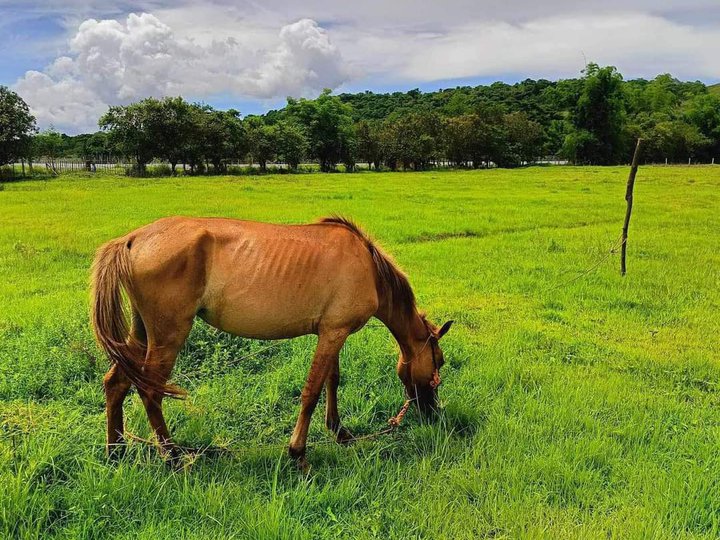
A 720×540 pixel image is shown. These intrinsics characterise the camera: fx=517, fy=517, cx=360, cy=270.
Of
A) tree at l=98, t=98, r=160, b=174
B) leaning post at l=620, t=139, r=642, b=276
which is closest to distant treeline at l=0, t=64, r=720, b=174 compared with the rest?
tree at l=98, t=98, r=160, b=174

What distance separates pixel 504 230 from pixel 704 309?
804 centimetres

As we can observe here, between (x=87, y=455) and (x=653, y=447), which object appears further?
(x=653, y=447)

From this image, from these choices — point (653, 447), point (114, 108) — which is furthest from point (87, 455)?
point (114, 108)

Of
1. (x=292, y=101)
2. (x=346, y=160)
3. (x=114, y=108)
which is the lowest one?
(x=346, y=160)

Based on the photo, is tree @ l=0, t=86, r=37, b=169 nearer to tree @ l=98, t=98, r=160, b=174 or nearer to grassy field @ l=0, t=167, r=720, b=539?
tree @ l=98, t=98, r=160, b=174

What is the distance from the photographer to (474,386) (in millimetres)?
5320

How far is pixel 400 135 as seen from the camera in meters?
64.2

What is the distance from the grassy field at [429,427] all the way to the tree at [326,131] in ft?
180

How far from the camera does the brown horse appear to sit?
3.66 meters

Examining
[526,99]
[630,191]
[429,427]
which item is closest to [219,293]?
[429,427]

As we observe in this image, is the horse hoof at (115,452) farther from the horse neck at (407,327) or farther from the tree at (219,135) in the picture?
the tree at (219,135)

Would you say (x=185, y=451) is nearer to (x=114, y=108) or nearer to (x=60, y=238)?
(x=60, y=238)

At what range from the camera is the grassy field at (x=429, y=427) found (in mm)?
3244

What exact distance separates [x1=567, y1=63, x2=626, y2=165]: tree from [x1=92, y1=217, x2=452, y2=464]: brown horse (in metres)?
71.6
